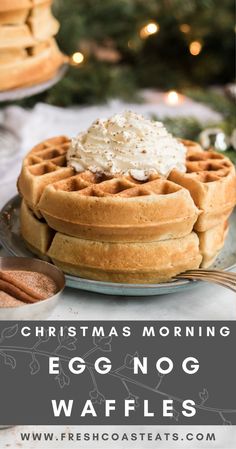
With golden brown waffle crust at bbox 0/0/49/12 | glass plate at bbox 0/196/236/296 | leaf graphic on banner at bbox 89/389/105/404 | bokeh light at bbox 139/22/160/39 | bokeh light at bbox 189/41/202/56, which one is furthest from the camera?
bokeh light at bbox 189/41/202/56

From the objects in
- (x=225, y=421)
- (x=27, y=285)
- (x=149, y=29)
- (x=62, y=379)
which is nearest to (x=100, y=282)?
(x=27, y=285)

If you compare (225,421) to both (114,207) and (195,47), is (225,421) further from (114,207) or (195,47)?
(195,47)

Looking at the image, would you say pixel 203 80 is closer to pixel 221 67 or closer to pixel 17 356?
pixel 221 67

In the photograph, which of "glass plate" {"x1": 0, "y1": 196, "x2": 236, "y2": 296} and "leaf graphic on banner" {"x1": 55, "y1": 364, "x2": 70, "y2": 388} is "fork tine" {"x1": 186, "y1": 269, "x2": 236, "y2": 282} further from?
"leaf graphic on banner" {"x1": 55, "y1": 364, "x2": 70, "y2": 388}

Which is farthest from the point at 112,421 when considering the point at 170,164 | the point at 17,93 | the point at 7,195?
the point at 17,93

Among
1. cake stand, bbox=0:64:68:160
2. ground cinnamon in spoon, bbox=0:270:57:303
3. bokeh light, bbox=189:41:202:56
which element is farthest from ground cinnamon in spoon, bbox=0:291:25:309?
bokeh light, bbox=189:41:202:56
